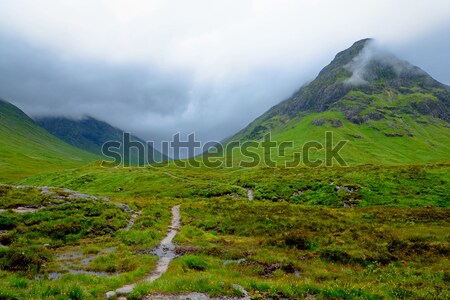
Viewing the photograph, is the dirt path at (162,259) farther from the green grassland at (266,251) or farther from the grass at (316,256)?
the grass at (316,256)

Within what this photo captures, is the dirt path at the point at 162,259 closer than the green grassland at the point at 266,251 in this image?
Yes

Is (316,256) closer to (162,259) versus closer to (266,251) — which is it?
(266,251)

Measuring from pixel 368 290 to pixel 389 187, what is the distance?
51.9m

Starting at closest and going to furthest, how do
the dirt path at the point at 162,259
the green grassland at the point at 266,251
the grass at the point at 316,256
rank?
the dirt path at the point at 162,259 < the green grassland at the point at 266,251 < the grass at the point at 316,256

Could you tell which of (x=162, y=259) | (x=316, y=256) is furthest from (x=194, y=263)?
(x=316, y=256)

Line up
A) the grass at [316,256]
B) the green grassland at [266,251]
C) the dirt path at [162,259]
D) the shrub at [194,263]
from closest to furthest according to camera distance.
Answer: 1. the dirt path at [162,259]
2. the green grassland at [266,251]
3. the grass at [316,256]
4. the shrub at [194,263]

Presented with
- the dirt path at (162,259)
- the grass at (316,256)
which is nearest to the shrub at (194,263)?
the grass at (316,256)

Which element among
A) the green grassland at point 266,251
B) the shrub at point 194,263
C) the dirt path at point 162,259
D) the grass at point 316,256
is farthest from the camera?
the shrub at point 194,263

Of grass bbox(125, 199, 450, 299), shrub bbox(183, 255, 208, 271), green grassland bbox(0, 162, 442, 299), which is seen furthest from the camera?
shrub bbox(183, 255, 208, 271)

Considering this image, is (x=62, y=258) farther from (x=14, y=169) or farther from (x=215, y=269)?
→ (x=14, y=169)

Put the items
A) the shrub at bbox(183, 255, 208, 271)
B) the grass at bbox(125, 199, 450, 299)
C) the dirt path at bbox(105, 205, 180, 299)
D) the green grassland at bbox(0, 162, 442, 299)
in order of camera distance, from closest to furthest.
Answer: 1. the dirt path at bbox(105, 205, 180, 299)
2. the green grassland at bbox(0, 162, 442, 299)
3. the grass at bbox(125, 199, 450, 299)
4. the shrub at bbox(183, 255, 208, 271)

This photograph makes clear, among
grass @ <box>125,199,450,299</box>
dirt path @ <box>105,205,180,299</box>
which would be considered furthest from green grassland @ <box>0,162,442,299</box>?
dirt path @ <box>105,205,180,299</box>

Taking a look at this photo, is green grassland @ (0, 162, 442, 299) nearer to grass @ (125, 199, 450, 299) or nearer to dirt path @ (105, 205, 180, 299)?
grass @ (125, 199, 450, 299)

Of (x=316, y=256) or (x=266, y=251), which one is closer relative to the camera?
(x=316, y=256)
